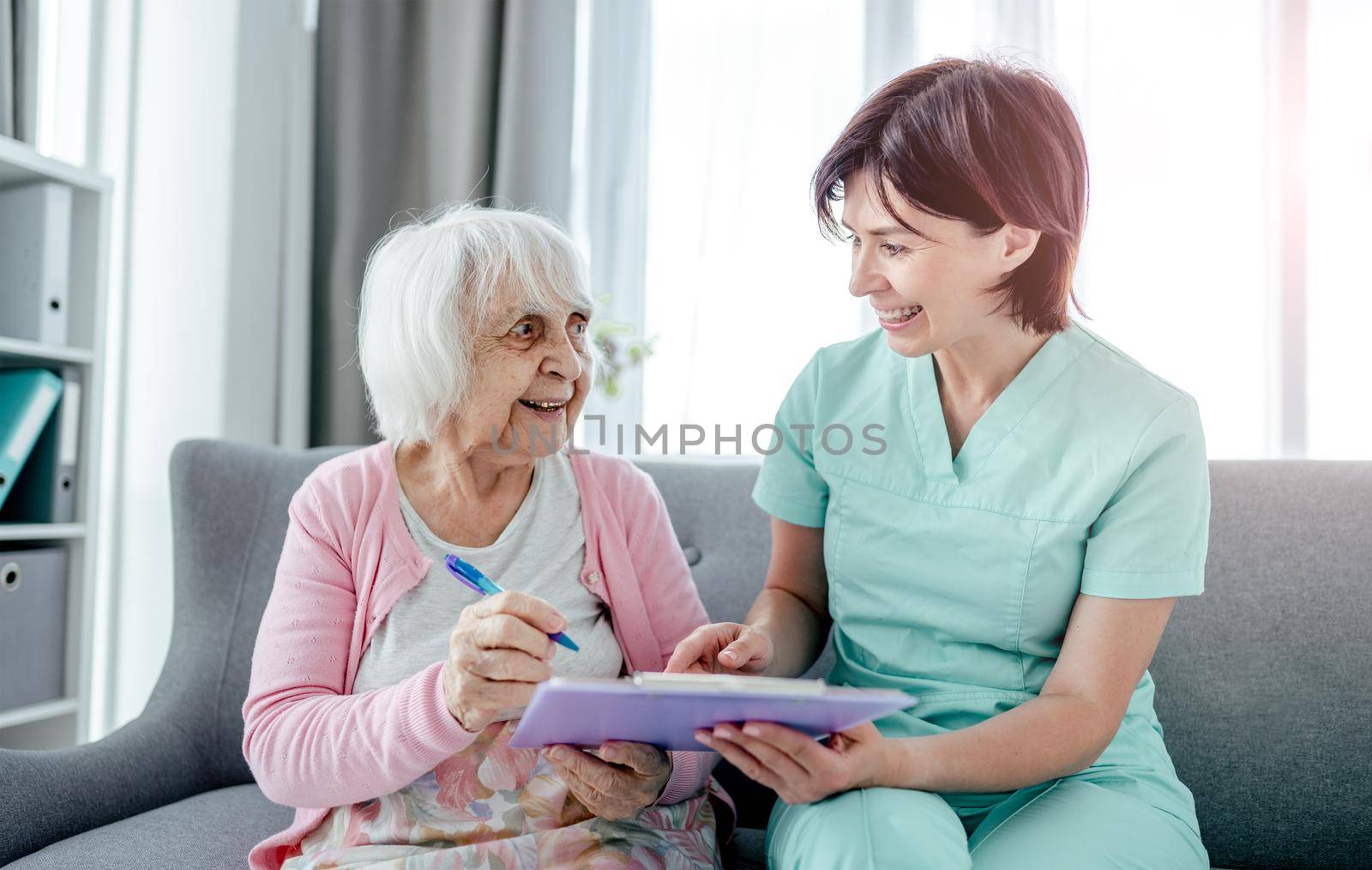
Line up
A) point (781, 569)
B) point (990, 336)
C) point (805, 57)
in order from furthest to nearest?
1. point (805, 57)
2. point (781, 569)
3. point (990, 336)

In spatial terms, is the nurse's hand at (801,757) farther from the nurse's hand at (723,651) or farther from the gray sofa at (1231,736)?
the gray sofa at (1231,736)

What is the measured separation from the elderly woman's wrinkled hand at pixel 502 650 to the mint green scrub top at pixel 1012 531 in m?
0.43

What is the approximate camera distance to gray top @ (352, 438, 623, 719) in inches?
42.6

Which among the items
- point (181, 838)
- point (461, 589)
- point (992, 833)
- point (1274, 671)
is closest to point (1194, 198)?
point (1274, 671)

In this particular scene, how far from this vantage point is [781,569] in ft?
4.20

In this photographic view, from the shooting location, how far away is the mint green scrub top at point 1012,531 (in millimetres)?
1023

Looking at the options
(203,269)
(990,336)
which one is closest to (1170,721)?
(990,336)

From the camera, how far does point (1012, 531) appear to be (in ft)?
3.50

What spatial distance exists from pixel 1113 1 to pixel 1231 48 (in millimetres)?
295

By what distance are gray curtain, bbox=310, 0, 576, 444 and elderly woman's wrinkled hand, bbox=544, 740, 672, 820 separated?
175 centimetres

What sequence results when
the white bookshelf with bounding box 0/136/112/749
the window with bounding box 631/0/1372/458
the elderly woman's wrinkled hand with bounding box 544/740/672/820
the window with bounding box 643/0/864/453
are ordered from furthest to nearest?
the window with bounding box 643/0/864/453
the window with bounding box 631/0/1372/458
the white bookshelf with bounding box 0/136/112/749
the elderly woman's wrinkled hand with bounding box 544/740/672/820

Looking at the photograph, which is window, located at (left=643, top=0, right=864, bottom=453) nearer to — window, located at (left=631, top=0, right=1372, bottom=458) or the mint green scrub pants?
window, located at (left=631, top=0, right=1372, bottom=458)

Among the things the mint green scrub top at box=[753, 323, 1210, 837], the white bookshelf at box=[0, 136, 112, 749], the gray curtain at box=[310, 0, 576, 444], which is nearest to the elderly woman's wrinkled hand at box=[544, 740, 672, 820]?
the mint green scrub top at box=[753, 323, 1210, 837]

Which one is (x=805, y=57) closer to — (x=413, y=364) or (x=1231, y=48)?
(x=1231, y=48)
